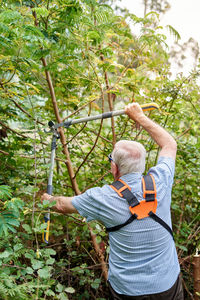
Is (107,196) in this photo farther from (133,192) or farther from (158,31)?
(158,31)

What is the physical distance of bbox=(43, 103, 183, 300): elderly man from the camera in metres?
1.60

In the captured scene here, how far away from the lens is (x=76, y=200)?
1.72 m

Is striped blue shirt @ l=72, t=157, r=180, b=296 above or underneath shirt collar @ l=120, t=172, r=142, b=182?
underneath

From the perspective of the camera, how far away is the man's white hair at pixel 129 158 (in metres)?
1.70

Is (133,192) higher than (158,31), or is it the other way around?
(158,31)

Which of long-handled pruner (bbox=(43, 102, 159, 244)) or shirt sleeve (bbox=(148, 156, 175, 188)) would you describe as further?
long-handled pruner (bbox=(43, 102, 159, 244))

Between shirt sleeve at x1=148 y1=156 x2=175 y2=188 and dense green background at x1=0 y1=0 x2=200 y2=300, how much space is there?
679mm

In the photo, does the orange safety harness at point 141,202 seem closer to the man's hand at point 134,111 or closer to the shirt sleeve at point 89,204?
the shirt sleeve at point 89,204

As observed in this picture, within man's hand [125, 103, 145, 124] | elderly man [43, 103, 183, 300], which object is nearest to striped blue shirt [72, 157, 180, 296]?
elderly man [43, 103, 183, 300]

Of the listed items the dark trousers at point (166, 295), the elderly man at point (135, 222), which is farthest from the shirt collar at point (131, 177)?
the dark trousers at point (166, 295)

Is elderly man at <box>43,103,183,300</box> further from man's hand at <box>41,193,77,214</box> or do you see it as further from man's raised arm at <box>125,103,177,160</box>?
man's raised arm at <box>125,103,177,160</box>

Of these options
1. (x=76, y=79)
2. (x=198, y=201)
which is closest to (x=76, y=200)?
(x=76, y=79)

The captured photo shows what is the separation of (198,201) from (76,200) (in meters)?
2.43

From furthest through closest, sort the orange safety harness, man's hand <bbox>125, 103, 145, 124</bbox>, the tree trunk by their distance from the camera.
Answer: the tree trunk → man's hand <bbox>125, 103, 145, 124</bbox> → the orange safety harness
